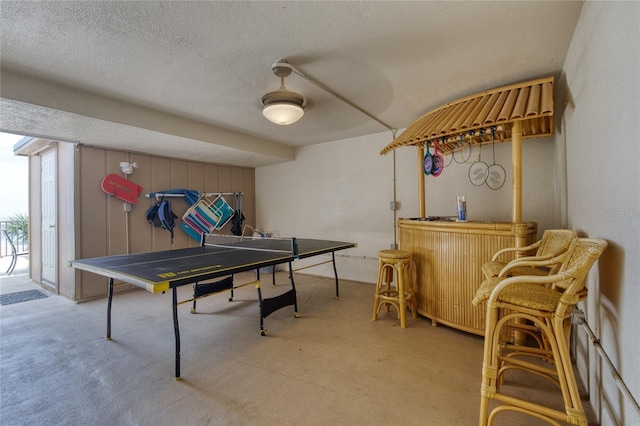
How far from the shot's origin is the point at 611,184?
1.39 m

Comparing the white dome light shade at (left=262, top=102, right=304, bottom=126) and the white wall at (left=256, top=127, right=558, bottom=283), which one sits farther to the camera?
the white wall at (left=256, top=127, right=558, bottom=283)

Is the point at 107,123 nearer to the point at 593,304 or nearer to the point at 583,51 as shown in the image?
the point at 583,51

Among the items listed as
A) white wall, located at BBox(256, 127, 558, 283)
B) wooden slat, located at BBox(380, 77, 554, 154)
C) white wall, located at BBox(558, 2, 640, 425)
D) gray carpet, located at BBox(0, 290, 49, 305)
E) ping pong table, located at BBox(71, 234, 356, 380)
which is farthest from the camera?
gray carpet, located at BBox(0, 290, 49, 305)

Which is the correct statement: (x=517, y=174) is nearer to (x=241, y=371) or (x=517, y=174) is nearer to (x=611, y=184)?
(x=611, y=184)

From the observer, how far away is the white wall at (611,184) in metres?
1.14

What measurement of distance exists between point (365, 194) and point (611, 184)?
3529 millimetres

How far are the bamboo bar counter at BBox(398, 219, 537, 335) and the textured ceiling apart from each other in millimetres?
1469

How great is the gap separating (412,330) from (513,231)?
53.2 inches

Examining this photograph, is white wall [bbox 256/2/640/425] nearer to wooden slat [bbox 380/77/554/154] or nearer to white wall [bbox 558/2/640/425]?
white wall [bbox 558/2/640/425]

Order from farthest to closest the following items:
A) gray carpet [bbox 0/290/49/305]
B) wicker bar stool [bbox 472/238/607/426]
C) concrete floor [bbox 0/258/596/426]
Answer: gray carpet [bbox 0/290/49/305], concrete floor [bbox 0/258/596/426], wicker bar stool [bbox 472/238/607/426]

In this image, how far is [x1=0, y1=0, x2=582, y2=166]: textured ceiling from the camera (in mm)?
1788

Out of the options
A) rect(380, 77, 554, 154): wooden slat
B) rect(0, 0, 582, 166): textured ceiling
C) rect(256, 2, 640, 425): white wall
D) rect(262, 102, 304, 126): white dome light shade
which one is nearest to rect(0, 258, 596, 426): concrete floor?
rect(256, 2, 640, 425): white wall

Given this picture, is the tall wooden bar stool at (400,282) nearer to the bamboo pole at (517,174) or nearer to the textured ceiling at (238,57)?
the bamboo pole at (517,174)

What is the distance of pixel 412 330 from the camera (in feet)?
9.31
